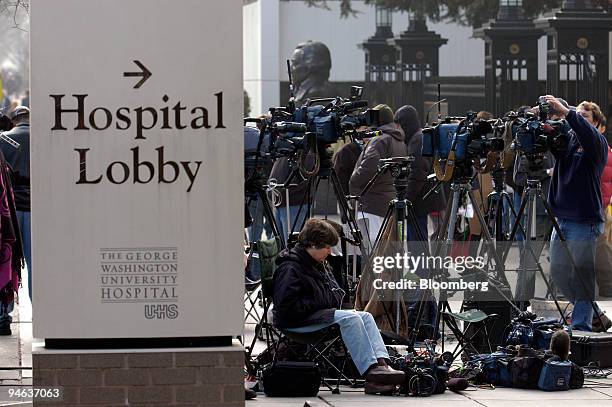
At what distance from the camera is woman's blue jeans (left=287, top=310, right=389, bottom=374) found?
939cm

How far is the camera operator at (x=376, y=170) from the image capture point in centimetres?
1328

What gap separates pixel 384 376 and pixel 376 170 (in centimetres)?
410

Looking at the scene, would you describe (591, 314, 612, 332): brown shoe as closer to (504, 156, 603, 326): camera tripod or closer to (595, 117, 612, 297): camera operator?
(504, 156, 603, 326): camera tripod

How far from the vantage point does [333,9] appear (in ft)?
91.9

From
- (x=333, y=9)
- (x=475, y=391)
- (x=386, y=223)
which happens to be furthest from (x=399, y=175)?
(x=333, y=9)

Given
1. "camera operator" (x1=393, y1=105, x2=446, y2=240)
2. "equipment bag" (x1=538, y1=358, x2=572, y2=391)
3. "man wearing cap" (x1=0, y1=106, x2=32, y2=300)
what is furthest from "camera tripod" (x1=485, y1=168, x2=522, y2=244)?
"man wearing cap" (x1=0, y1=106, x2=32, y2=300)

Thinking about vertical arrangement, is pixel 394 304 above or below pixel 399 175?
below

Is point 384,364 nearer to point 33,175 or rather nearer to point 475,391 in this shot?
point 475,391

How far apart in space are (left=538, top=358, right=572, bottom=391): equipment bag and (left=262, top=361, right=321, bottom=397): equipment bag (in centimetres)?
156

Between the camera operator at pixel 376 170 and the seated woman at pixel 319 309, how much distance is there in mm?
3629

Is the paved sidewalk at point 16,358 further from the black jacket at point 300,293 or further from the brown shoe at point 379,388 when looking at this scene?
the brown shoe at point 379,388

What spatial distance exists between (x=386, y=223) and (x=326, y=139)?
93 centimetres

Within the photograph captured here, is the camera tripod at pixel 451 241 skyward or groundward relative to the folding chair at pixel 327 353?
skyward

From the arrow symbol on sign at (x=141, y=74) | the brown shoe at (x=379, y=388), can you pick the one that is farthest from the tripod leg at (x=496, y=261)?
the arrow symbol on sign at (x=141, y=74)
